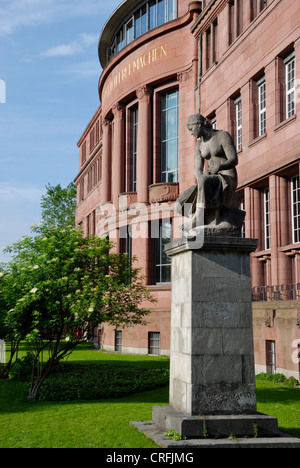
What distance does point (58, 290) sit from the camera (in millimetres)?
14727

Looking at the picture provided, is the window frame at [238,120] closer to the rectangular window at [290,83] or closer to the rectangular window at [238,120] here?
the rectangular window at [238,120]

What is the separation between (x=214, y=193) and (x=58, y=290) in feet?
22.5

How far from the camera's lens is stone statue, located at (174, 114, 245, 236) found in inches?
363

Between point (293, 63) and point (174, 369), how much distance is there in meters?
13.3

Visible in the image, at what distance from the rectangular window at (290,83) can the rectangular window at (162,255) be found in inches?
418

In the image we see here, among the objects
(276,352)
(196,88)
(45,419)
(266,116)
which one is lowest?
(45,419)

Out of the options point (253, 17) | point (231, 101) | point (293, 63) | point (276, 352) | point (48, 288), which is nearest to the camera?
point (48, 288)

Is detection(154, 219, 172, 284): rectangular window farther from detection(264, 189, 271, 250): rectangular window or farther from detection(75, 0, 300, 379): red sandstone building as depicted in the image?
detection(264, 189, 271, 250): rectangular window

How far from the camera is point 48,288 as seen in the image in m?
14.5

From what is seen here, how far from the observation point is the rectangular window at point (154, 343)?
27406mm

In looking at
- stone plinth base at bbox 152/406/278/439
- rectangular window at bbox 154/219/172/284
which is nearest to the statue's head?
stone plinth base at bbox 152/406/278/439

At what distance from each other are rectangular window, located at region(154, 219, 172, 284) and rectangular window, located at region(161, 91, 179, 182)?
2494 millimetres
